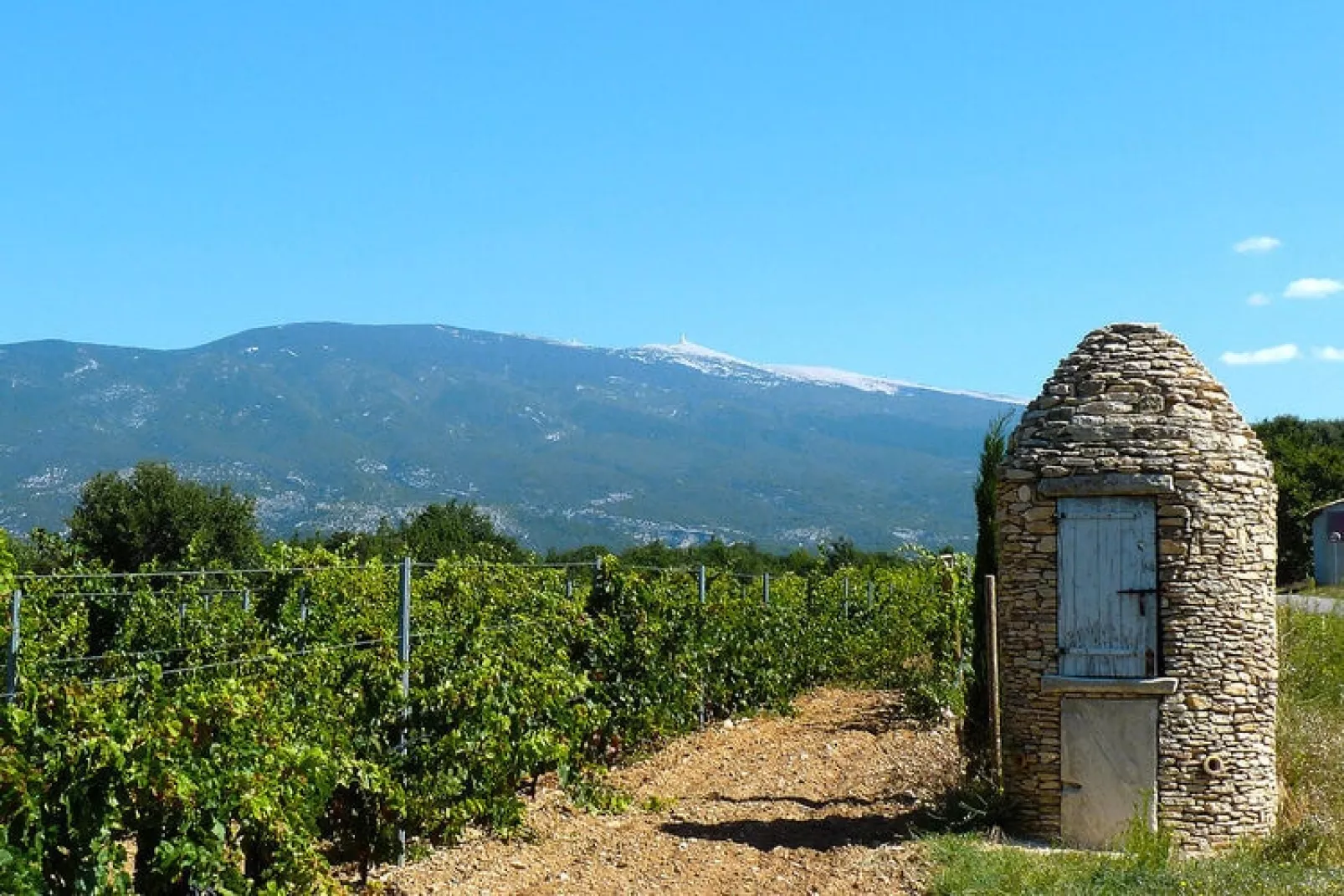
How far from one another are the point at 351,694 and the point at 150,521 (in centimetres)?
2855

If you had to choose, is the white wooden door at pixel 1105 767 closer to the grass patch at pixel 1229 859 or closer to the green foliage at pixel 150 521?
the grass patch at pixel 1229 859

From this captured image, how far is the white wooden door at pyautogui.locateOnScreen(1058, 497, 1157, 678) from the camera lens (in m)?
8.64

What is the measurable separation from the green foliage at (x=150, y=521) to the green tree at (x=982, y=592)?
84.1 ft

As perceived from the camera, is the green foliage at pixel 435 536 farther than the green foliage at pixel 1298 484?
No

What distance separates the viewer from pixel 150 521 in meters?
34.0

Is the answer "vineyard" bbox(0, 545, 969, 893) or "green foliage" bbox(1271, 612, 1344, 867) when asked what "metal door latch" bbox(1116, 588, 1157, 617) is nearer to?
"green foliage" bbox(1271, 612, 1344, 867)

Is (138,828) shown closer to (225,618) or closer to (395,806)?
(395,806)

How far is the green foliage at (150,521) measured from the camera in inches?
1330

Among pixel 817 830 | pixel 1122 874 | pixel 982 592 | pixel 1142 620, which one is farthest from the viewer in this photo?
pixel 982 592

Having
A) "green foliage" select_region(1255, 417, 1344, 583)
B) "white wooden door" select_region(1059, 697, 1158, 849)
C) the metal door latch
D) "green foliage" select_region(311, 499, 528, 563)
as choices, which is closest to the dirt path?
"white wooden door" select_region(1059, 697, 1158, 849)

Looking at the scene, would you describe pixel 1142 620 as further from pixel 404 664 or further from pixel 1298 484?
pixel 1298 484

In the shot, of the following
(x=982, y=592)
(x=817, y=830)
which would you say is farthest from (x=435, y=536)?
(x=817, y=830)

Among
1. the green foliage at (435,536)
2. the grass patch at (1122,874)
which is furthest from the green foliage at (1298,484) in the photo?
the grass patch at (1122,874)

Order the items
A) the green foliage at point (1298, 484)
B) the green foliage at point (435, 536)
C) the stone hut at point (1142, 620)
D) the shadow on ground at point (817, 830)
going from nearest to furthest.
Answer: the stone hut at point (1142, 620) < the shadow on ground at point (817, 830) < the green foliage at point (435, 536) < the green foliage at point (1298, 484)
